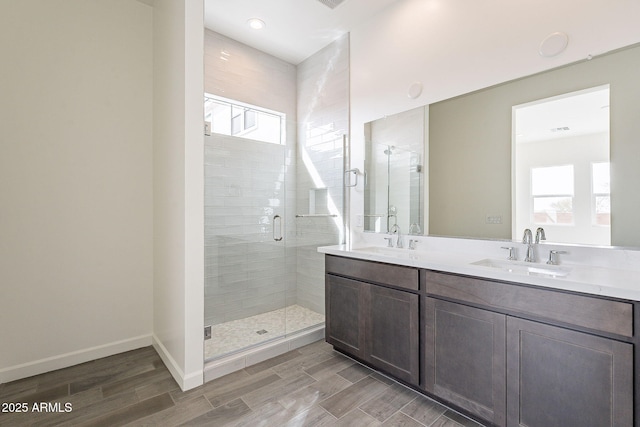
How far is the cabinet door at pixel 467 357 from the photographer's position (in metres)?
1.50

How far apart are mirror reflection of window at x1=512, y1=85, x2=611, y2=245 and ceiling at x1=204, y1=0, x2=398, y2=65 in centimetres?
165

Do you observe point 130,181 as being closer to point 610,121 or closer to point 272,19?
point 272,19

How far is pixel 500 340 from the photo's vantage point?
149 centimetres

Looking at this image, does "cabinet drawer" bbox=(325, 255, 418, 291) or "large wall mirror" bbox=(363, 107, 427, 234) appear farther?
"large wall mirror" bbox=(363, 107, 427, 234)

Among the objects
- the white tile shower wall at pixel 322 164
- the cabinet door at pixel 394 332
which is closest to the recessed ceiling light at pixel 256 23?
the white tile shower wall at pixel 322 164

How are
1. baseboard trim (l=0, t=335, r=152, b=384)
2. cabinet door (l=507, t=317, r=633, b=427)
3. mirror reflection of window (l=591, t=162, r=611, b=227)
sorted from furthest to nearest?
baseboard trim (l=0, t=335, r=152, b=384)
mirror reflection of window (l=591, t=162, r=611, b=227)
cabinet door (l=507, t=317, r=633, b=427)

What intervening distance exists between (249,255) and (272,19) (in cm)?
234

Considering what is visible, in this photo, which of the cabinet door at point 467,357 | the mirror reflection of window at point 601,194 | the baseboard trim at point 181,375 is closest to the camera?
the cabinet door at point 467,357

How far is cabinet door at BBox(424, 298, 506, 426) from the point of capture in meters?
1.50

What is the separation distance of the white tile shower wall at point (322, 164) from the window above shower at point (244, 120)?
319 millimetres

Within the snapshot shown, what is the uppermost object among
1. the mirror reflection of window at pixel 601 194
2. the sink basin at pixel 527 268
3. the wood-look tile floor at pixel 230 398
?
the mirror reflection of window at pixel 601 194

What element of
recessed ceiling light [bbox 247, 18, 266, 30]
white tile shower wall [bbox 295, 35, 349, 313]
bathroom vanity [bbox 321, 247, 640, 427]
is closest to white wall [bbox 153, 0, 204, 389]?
recessed ceiling light [bbox 247, 18, 266, 30]

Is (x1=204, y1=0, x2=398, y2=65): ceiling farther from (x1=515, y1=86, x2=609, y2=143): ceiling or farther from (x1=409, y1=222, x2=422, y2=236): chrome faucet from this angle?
(x1=409, y1=222, x2=422, y2=236): chrome faucet

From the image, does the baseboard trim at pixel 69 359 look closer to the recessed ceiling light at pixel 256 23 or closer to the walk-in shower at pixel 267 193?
the walk-in shower at pixel 267 193
